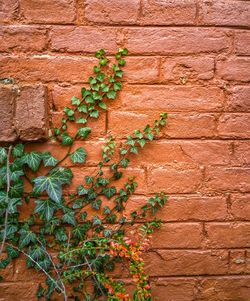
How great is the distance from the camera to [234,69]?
4.30ft

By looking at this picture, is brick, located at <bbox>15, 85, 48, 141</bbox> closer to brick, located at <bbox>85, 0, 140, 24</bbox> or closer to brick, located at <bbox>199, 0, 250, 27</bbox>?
brick, located at <bbox>85, 0, 140, 24</bbox>

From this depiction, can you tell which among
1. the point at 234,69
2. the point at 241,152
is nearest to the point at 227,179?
the point at 241,152

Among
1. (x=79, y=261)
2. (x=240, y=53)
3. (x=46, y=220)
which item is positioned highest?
(x=240, y=53)

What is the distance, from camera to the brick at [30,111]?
1200 mm

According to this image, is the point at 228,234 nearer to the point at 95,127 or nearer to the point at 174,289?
the point at 174,289

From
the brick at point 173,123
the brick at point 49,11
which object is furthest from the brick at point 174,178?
the brick at point 49,11

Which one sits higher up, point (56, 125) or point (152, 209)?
point (56, 125)

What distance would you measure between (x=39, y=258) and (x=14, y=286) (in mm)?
171

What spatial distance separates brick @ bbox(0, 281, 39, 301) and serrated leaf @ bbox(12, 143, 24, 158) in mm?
522

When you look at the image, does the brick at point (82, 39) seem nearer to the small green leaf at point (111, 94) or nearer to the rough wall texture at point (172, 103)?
the rough wall texture at point (172, 103)

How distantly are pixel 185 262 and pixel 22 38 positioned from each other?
1.10 meters

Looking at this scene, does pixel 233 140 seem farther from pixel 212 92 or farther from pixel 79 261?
pixel 79 261

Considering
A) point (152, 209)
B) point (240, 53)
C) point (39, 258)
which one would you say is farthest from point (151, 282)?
point (240, 53)

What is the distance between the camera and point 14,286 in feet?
4.33
